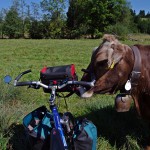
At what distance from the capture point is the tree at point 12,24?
1946 inches

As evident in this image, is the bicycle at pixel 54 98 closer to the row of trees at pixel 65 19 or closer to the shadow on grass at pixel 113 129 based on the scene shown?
the shadow on grass at pixel 113 129

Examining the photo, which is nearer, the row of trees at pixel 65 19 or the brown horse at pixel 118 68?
the brown horse at pixel 118 68

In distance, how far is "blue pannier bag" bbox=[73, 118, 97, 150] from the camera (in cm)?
319

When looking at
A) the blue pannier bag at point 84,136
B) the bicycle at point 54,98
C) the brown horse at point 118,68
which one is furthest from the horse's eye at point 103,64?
the blue pannier bag at point 84,136

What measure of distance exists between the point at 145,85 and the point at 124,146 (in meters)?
1.17

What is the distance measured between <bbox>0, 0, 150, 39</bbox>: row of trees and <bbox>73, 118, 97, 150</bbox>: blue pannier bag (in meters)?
45.1

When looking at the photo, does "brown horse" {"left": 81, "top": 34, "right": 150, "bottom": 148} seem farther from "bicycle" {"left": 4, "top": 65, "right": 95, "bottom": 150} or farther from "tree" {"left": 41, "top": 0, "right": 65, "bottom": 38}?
"tree" {"left": 41, "top": 0, "right": 65, "bottom": 38}

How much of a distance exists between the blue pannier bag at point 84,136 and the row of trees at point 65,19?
148ft

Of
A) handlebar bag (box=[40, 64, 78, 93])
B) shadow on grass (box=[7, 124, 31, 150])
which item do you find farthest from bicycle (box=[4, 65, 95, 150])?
shadow on grass (box=[7, 124, 31, 150])

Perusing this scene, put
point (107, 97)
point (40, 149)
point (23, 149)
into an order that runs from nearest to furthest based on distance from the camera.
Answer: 1. point (40, 149)
2. point (23, 149)
3. point (107, 97)

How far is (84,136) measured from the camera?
10.6ft

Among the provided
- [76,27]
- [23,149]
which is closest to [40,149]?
[23,149]

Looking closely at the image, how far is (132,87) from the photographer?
326 cm

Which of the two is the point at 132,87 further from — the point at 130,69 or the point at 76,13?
the point at 76,13
